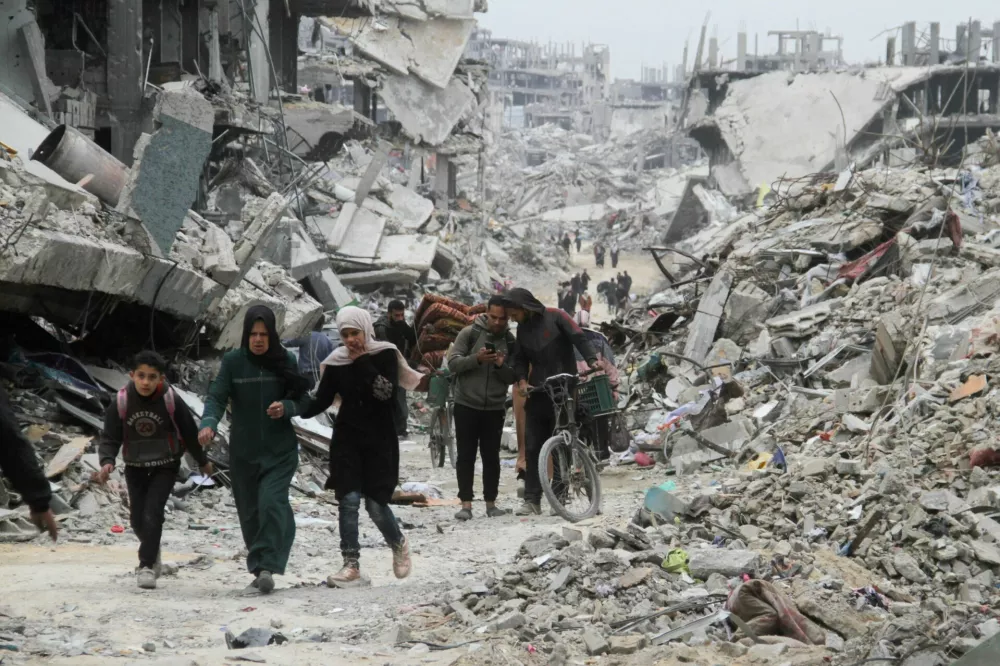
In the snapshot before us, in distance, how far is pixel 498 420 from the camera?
882 cm

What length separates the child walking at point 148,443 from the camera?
20.9 feet

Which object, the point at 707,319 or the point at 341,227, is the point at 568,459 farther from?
the point at 341,227

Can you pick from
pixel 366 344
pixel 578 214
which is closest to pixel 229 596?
pixel 366 344

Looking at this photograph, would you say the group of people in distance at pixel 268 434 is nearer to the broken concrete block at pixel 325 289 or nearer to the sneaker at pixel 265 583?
the sneaker at pixel 265 583

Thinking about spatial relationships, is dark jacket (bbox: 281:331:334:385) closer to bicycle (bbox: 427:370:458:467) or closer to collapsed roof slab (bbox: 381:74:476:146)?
bicycle (bbox: 427:370:458:467)

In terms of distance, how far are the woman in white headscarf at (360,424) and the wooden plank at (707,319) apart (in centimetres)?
803

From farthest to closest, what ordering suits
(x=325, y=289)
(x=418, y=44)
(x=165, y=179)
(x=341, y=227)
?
(x=418, y=44)
(x=341, y=227)
(x=325, y=289)
(x=165, y=179)

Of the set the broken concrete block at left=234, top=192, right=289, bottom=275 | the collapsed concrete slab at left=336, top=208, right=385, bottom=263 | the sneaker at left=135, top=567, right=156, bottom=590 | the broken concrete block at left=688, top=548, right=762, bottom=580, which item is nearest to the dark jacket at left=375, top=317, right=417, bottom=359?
the broken concrete block at left=234, top=192, right=289, bottom=275

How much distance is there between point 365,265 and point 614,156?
209ft

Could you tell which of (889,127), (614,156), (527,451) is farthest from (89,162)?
(614,156)

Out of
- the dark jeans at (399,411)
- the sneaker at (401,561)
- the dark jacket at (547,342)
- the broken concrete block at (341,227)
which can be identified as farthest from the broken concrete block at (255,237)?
the broken concrete block at (341,227)

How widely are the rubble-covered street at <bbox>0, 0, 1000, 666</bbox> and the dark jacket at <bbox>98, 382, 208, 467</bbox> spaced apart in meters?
0.14

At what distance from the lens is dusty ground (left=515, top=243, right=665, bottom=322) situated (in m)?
35.9

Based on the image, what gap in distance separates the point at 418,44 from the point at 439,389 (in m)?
31.3
